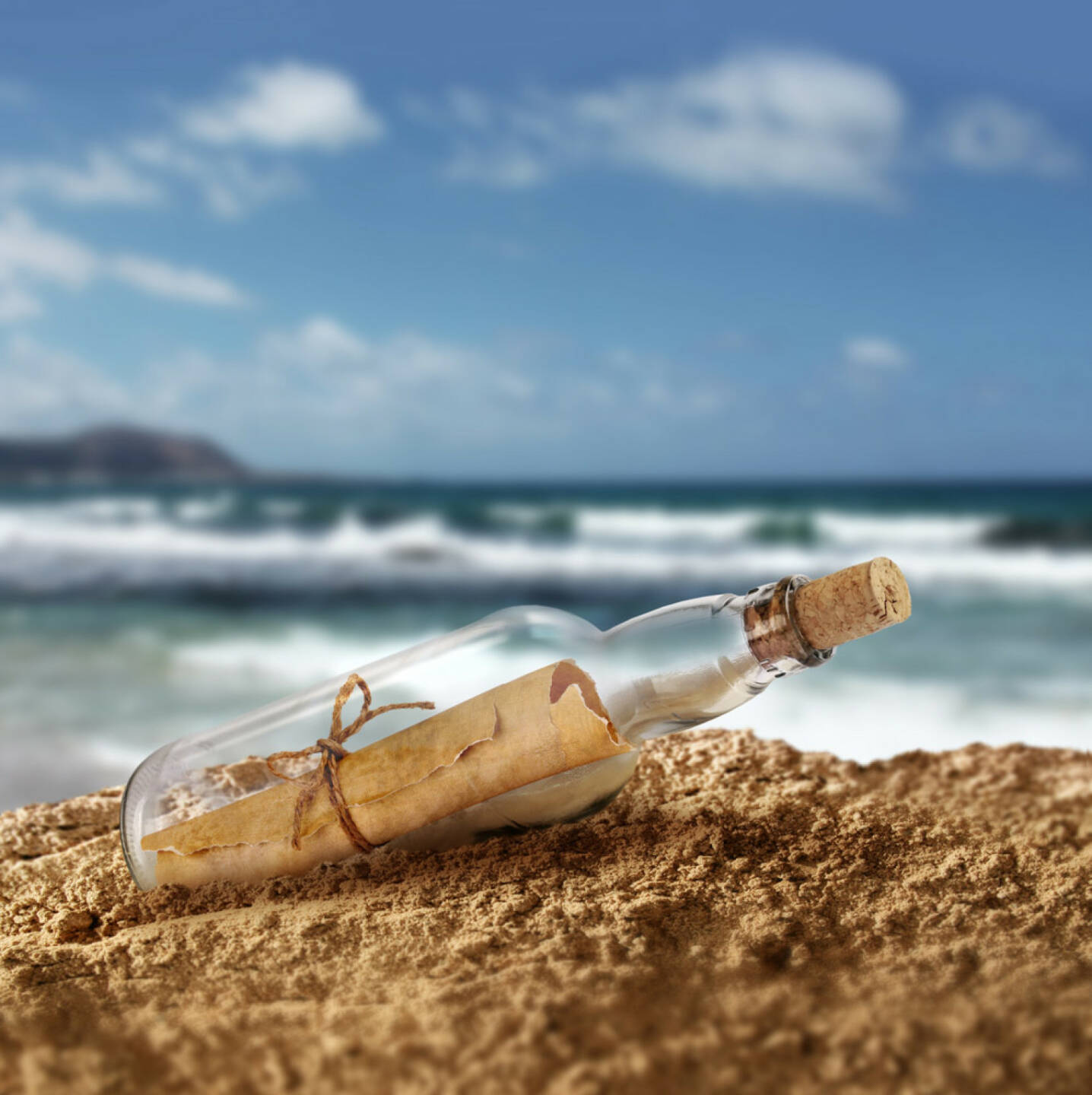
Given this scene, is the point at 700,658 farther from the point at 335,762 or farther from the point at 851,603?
the point at 335,762

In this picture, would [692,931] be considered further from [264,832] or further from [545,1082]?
[264,832]

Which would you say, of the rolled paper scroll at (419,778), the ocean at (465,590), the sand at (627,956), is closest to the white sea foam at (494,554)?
the ocean at (465,590)

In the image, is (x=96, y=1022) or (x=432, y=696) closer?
(x=96, y=1022)

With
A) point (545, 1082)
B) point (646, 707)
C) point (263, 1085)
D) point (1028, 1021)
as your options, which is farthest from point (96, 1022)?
point (1028, 1021)

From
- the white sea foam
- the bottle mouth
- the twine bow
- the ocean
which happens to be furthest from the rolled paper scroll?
the white sea foam

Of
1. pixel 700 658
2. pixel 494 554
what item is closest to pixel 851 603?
pixel 700 658

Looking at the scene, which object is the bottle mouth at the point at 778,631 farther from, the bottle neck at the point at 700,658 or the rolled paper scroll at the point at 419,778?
the rolled paper scroll at the point at 419,778

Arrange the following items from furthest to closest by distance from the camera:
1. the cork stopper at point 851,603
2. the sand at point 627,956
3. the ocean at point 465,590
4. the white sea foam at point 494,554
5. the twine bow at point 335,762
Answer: the white sea foam at point 494,554, the ocean at point 465,590, the twine bow at point 335,762, the cork stopper at point 851,603, the sand at point 627,956
